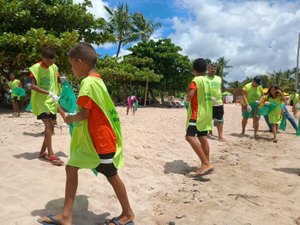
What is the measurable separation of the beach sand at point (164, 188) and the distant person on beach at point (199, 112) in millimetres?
320

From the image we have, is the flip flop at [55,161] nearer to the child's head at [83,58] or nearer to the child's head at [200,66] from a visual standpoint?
the child's head at [83,58]

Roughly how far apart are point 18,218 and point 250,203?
2518 millimetres

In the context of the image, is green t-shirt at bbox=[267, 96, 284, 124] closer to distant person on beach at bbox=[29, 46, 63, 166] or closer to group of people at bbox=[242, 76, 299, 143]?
group of people at bbox=[242, 76, 299, 143]

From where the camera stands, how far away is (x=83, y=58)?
2912 mm

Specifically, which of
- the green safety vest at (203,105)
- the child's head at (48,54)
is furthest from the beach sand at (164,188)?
the child's head at (48,54)

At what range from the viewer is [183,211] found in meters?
3.63

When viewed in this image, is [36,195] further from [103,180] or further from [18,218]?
[103,180]

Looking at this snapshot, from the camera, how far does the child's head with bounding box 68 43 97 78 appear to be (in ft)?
9.54

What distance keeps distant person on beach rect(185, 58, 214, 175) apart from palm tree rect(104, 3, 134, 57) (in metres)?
30.7

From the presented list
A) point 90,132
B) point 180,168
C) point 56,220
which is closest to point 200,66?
point 180,168

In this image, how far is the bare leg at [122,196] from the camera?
9.55ft

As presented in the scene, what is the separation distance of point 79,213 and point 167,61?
25.8 meters

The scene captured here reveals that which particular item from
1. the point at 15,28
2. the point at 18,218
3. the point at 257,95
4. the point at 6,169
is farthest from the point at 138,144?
the point at 15,28

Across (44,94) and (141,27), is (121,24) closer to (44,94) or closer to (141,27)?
(141,27)
